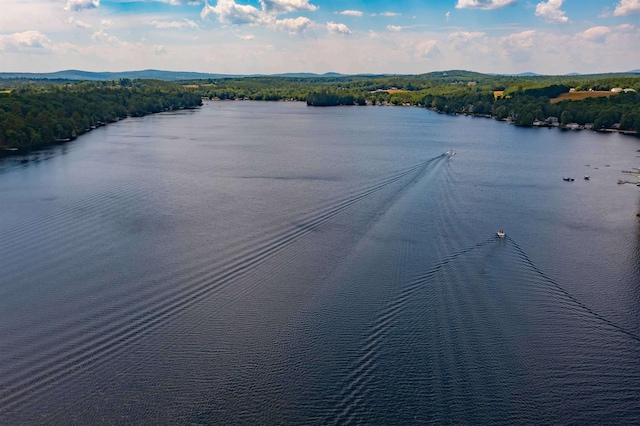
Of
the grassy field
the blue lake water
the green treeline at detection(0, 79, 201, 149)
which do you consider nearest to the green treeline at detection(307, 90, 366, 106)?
the green treeline at detection(0, 79, 201, 149)

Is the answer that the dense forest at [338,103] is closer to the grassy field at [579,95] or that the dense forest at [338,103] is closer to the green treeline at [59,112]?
the green treeline at [59,112]

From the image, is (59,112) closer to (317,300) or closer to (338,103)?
(317,300)

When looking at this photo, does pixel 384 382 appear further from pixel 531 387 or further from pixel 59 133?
pixel 59 133

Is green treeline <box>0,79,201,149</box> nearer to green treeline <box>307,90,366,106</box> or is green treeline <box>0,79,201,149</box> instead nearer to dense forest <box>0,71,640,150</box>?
dense forest <box>0,71,640,150</box>

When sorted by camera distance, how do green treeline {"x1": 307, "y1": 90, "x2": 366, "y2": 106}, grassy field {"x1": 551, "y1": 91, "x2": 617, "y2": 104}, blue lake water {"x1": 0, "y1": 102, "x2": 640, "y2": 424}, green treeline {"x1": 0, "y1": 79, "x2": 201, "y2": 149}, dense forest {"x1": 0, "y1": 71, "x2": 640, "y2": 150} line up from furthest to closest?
green treeline {"x1": 307, "y1": 90, "x2": 366, "y2": 106}
grassy field {"x1": 551, "y1": 91, "x2": 617, "y2": 104}
dense forest {"x1": 0, "y1": 71, "x2": 640, "y2": 150}
green treeline {"x1": 0, "y1": 79, "x2": 201, "y2": 149}
blue lake water {"x1": 0, "y1": 102, "x2": 640, "y2": 424}

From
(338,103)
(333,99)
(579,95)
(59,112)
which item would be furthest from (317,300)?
(338,103)

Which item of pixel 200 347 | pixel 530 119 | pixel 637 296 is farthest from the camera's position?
pixel 530 119

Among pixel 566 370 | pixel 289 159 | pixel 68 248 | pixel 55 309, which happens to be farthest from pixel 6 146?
pixel 566 370

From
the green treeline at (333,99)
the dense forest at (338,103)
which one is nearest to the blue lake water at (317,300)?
the dense forest at (338,103)
